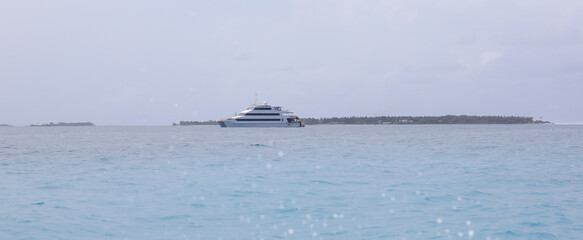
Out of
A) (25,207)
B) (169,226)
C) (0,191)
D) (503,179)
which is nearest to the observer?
(169,226)

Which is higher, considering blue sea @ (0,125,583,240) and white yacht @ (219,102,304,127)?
Answer: white yacht @ (219,102,304,127)

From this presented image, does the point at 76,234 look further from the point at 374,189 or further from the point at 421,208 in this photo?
the point at 374,189

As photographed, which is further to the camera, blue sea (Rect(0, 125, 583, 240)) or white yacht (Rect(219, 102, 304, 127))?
white yacht (Rect(219, 102, 304, 127))

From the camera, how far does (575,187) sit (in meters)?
15.5

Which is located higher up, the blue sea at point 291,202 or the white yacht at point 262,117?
the white yacht at point 262,117

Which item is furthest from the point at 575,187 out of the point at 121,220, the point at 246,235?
the point at 121,220

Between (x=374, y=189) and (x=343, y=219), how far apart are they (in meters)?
5.09

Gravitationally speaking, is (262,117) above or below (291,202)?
above

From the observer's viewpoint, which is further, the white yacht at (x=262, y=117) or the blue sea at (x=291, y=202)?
the white yacht at (x=262, y=117)

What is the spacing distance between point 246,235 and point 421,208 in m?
5.22

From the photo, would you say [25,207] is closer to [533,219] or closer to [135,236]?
[135,236]

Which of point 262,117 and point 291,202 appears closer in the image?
point 291,202

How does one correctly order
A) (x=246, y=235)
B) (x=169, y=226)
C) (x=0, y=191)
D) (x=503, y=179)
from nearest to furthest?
(x=246, y=235) → (x=169, y=226) → (x=0, y=191) → (x=503, y=179)

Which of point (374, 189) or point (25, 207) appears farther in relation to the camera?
point (374, 189)
